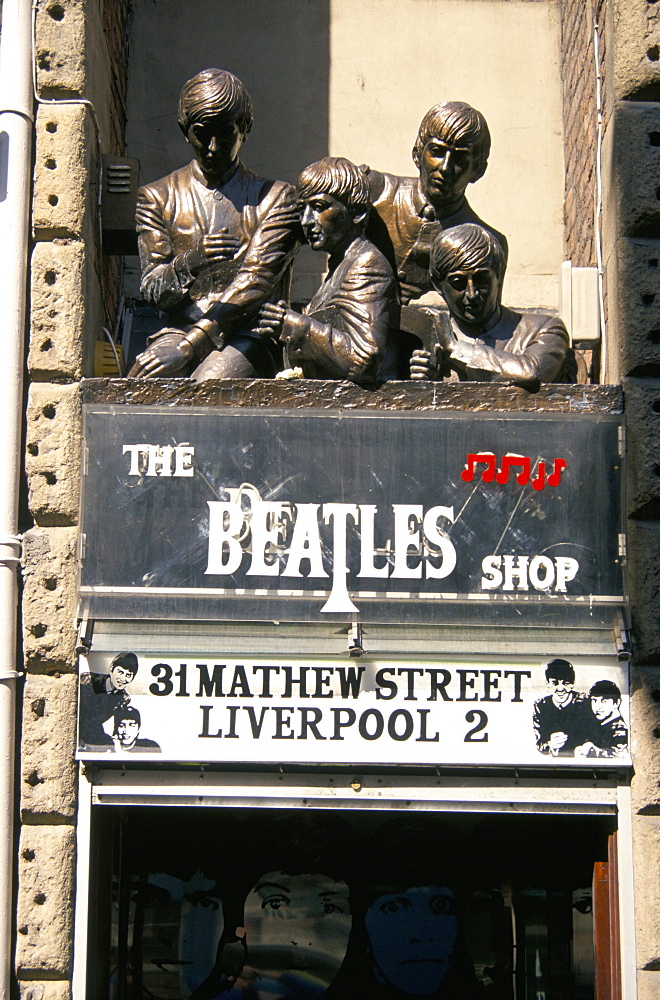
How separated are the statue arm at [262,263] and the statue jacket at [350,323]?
0.23m

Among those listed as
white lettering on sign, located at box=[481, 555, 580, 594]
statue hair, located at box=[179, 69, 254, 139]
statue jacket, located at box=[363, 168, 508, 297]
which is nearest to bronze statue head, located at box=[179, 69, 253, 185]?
statue hair, located at box=[179, 69, 254, 139]

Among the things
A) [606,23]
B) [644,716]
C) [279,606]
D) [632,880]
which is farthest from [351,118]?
[632,880]

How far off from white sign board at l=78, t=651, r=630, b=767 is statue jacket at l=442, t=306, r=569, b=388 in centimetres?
124

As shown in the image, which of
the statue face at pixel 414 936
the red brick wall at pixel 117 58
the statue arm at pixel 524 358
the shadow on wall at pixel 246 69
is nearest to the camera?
the statue arm at pixel 524 358

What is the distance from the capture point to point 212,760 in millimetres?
5598

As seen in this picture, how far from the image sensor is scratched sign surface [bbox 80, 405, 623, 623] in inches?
226

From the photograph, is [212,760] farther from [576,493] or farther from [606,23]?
[606,23]

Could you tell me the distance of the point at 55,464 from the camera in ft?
19.5

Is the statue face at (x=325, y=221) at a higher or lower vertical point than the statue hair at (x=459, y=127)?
lower

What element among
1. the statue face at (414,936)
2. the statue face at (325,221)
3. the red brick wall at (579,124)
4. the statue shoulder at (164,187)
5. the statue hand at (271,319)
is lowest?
the statue face at (414,936)

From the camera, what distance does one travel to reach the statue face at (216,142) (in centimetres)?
636

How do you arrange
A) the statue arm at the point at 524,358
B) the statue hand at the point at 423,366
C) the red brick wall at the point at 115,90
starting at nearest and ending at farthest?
the statue arm at the point at 524,358 → the statue hand at the point at 423,366 → the red brick wall at the point at 115,90

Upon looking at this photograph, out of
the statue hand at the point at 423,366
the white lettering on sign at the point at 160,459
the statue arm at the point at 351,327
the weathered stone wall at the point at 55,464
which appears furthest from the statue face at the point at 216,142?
the white lettering on sign at the point at 160,459

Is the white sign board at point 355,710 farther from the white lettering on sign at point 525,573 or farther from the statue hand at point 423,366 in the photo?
the statue hand at point 423,366
